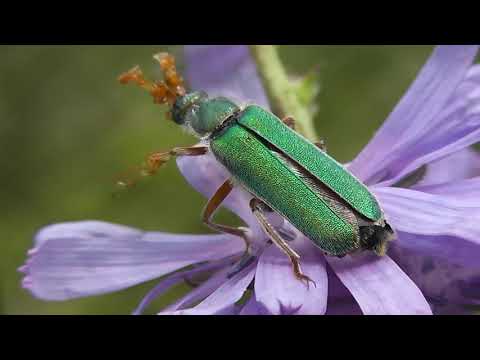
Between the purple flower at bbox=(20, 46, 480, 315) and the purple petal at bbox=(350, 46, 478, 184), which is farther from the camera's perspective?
the purple petal at bbox=(350, 46, 478, 184)

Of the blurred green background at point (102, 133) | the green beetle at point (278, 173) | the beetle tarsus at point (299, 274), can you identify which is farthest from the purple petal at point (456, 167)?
the blurred green background at point (102, 133)

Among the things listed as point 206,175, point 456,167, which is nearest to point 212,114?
point 206,175

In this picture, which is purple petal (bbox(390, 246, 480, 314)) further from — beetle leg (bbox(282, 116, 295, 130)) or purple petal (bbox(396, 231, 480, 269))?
beetle leg (bbox(282, 116, 295, 130))

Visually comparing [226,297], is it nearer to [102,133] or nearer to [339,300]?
[339,300]

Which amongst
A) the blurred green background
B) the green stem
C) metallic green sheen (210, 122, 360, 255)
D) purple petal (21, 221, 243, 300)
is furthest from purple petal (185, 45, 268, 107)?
the blurred green background
